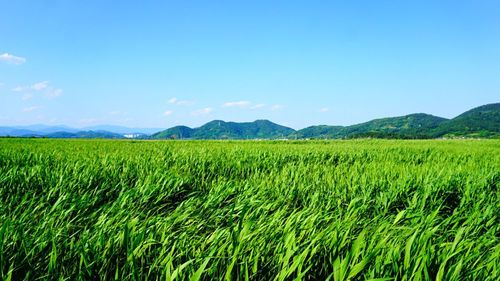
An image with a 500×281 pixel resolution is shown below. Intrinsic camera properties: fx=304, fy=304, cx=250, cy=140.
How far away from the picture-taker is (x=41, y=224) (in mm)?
2922

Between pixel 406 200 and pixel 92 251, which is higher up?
pixel 92 251

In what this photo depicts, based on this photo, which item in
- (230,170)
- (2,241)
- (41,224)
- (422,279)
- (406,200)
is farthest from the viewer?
(230,170)

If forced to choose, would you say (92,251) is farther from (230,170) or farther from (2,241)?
(230,170)

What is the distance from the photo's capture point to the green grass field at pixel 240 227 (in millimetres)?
2062

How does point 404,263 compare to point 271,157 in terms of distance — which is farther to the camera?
point 271,157

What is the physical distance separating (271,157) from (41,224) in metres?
7.64

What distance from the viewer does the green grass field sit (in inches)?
81.2

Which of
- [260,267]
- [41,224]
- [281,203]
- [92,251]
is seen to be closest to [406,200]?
[281,203]

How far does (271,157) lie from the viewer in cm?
1006

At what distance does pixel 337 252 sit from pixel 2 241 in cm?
242

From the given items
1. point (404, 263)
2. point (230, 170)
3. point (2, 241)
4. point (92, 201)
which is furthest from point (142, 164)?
point (404, 263)

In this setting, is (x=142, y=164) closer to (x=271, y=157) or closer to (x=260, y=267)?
(x=271, y=157)

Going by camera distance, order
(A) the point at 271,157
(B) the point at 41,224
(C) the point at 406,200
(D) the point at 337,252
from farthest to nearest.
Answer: (A) the point at 271,157 → (C) the point at 406,200 → (B) the point at 41,224 → (D) the point at 337,252

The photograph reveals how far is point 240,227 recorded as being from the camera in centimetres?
253
